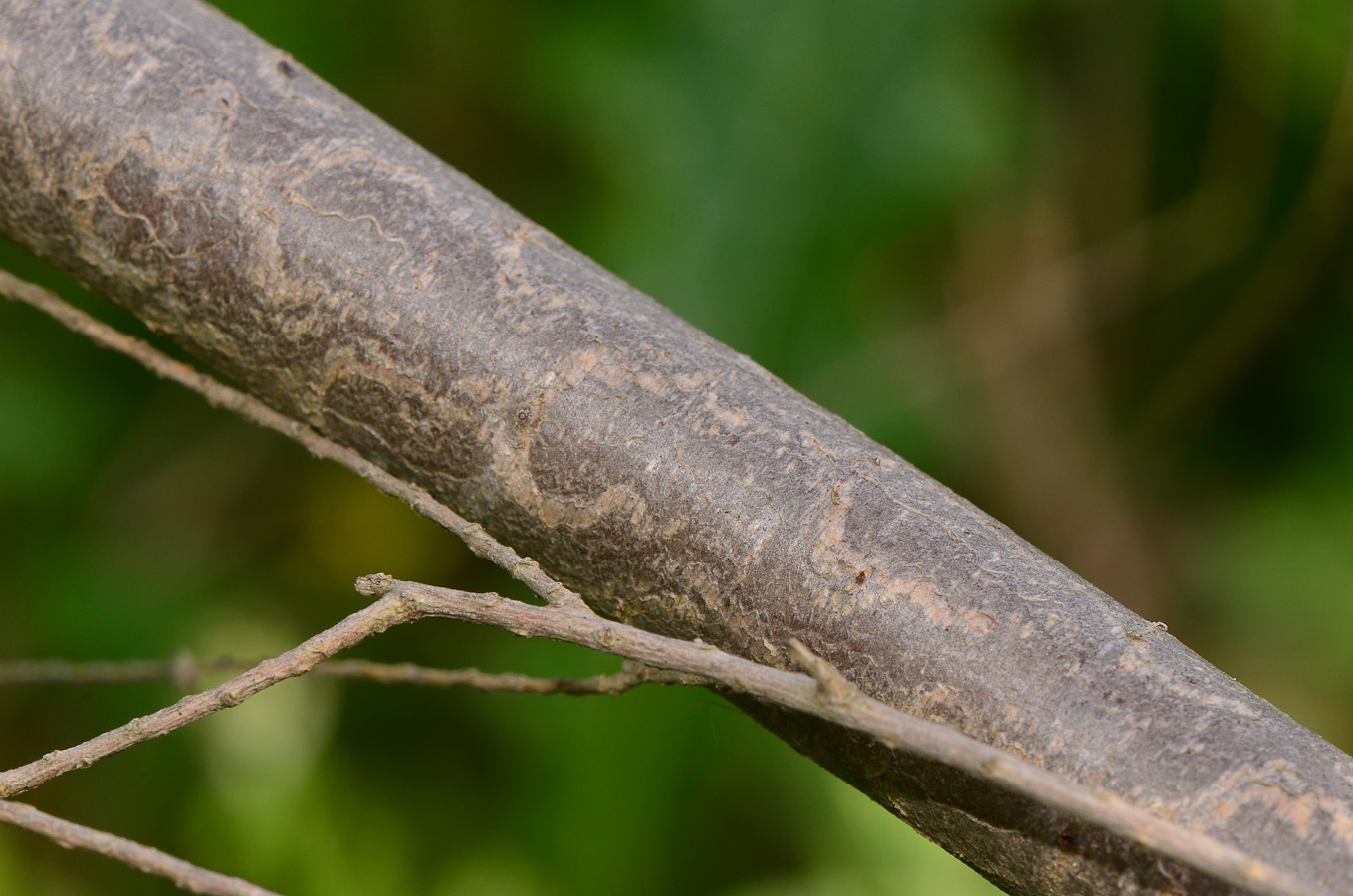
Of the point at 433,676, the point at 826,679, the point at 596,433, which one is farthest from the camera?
the point at 433,676

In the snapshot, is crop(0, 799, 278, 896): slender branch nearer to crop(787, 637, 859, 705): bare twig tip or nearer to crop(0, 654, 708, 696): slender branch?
crop(0, 654, 708, 696): slender branch

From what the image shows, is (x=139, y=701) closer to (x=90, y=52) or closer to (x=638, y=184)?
(x=638, y=184)

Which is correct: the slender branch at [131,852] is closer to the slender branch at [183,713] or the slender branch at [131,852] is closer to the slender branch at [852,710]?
the slender branch at [183,713]

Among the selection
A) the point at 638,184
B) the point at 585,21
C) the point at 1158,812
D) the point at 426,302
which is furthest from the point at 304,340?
the point at 585,21

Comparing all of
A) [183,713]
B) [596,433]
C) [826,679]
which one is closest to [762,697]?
[826,679]

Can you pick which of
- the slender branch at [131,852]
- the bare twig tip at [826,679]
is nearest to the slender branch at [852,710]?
the bare twig tip at [826,679]

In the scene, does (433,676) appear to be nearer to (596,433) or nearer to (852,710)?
Answer: (596,433)
